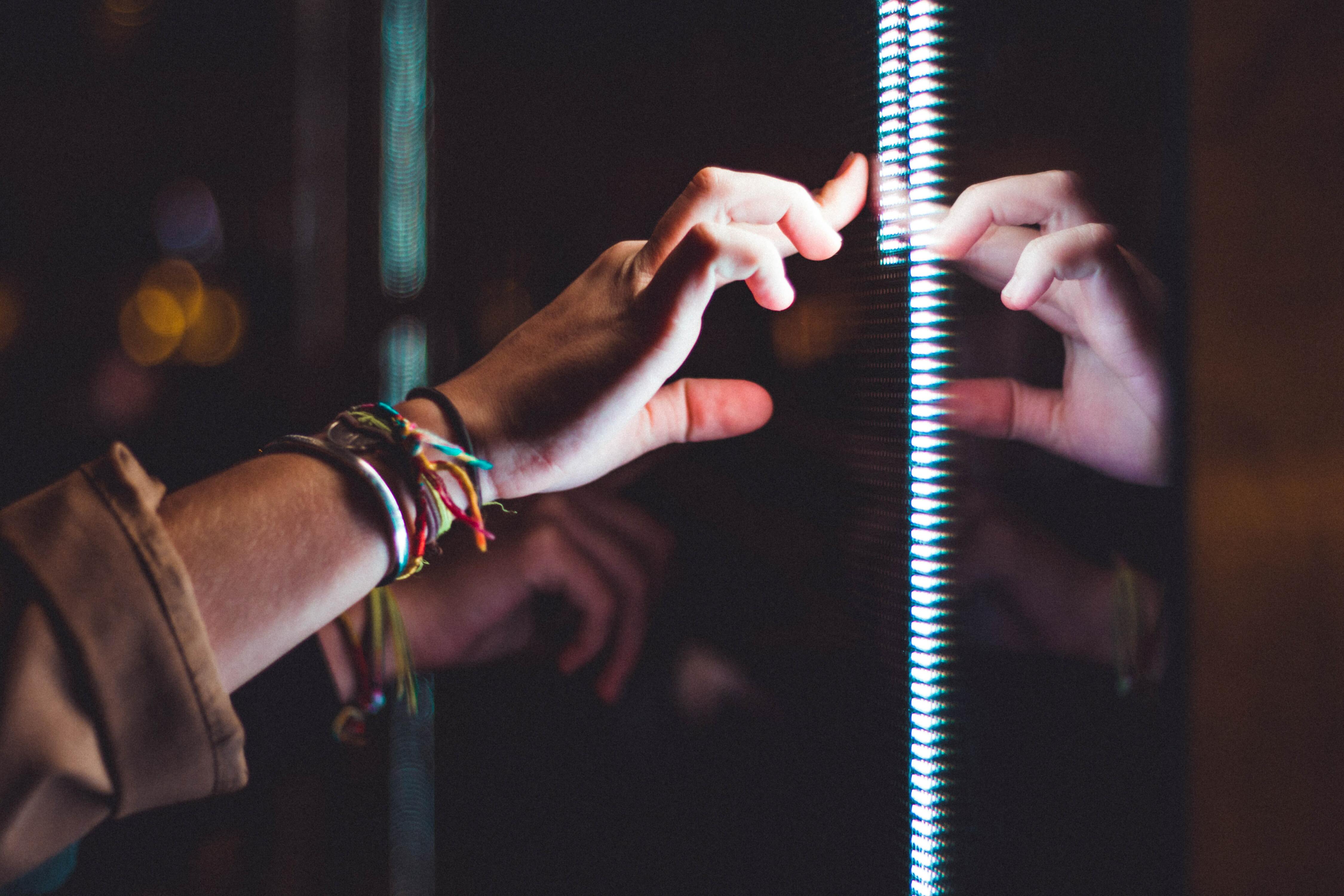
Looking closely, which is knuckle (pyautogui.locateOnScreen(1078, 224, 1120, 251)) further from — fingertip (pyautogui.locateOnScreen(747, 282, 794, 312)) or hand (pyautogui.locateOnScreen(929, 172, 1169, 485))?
fingertip (pyautogui.locateOnScreen(747, 282, 794, 312))

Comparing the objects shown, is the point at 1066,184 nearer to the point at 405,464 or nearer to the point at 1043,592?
the point at 1043,592

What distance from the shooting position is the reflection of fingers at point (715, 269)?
1.81 ft

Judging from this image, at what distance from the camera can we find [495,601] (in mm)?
908

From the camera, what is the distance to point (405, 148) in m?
1.04

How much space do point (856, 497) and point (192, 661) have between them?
0.49 meters

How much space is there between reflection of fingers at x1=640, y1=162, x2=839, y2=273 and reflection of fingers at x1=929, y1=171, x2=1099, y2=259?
10 centimetres

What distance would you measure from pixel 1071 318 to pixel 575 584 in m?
0.58

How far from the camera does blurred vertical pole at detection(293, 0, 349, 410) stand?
3.97ft

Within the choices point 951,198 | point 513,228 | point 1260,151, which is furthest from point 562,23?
point 1260,151

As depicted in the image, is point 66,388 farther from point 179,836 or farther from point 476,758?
point 476,758

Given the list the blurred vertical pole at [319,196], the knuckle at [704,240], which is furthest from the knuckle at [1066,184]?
the blurred vertical pole at [319,196]

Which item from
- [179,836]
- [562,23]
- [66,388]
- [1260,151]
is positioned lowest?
[179,836]

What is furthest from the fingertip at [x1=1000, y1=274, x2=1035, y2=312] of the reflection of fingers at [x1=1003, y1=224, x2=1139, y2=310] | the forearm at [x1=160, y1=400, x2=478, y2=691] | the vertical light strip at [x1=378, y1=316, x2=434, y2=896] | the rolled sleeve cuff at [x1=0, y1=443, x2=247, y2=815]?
the vertical light strip at [x1=378, y1=316, x2=434, y2=896]

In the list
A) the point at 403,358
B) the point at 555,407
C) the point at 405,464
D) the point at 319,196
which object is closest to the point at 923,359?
the point at 555,407
